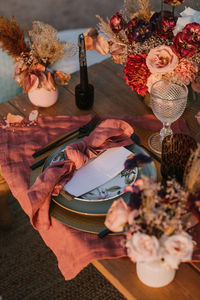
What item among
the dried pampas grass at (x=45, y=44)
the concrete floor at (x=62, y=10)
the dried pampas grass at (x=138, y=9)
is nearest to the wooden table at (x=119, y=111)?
the dried pampas grass at (x=45, y=44)

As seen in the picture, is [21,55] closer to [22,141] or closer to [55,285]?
[22,141]

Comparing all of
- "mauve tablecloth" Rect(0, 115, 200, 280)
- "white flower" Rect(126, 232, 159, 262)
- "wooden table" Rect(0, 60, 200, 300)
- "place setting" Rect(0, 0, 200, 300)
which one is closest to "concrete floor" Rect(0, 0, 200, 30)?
"wooden table" Rect(0, 60, 200, 300)

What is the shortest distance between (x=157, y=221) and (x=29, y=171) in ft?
1.94

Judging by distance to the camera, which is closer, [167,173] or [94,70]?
[167,173]

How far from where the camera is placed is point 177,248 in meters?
0.67

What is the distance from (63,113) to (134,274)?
71cm

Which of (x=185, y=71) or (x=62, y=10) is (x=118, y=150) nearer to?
(x=185, y=71)

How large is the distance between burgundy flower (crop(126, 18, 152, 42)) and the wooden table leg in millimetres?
696

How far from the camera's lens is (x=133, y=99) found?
1441 millimetres

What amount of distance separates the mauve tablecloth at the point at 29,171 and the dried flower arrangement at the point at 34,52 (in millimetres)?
147

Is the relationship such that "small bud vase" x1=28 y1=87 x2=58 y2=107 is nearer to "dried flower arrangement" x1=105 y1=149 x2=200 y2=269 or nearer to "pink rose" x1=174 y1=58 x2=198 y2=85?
"pink rose" x1=174 y1=58 x2=198 y2=85

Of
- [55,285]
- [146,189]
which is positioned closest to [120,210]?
[146,189]

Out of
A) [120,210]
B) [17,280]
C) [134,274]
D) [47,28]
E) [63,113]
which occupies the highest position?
[47,28]

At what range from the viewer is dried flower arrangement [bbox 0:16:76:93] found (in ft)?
4.17
